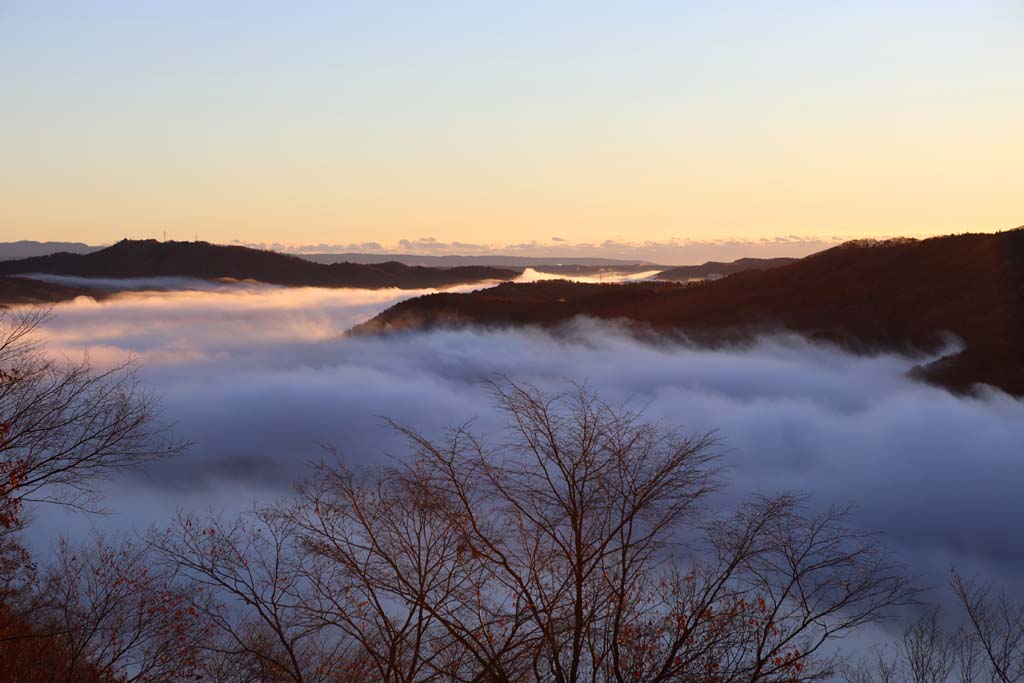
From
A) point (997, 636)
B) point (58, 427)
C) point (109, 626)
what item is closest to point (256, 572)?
point (58, 427)

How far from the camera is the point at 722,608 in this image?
67.6ft

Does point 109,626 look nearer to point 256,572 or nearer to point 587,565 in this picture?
point 256,572

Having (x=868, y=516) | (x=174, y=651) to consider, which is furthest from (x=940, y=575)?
(x=174, y=651)

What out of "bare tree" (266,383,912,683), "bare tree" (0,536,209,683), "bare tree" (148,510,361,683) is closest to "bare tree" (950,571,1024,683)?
"bare tree" (266,383,912,683)

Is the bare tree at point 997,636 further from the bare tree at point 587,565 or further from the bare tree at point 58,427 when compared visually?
the bare tree at point 58,427

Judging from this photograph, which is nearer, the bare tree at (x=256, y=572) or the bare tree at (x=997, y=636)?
the bare tree at (x=256, y=572)

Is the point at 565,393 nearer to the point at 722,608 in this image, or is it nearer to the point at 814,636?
the point at 722,608

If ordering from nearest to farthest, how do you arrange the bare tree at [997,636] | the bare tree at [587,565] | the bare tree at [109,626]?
the bare tree at [587,565] → the bare tree at [109,626] → the bare tree at [997,636]

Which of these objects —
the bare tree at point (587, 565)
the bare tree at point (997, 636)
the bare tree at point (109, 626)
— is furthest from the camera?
the bare tree at point (997, 636)

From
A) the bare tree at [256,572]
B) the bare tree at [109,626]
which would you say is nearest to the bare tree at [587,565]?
the bare tree at [256,572]

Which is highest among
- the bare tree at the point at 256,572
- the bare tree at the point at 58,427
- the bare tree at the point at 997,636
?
the bare tree at the point at 58,427

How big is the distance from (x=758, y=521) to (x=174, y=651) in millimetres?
17121

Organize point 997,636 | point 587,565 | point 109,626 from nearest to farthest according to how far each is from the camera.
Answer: point 587,565 → point 109,626 → point 997,636

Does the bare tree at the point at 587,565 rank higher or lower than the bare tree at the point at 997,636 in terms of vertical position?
higher
